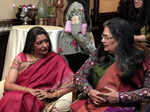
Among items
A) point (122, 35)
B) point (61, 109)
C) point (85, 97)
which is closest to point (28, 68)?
point (61, 109)

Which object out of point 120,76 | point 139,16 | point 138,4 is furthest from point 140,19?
point 120,76

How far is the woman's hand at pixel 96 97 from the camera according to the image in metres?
1.50

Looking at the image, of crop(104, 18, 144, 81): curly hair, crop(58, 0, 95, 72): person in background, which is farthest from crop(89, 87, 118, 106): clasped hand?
crop(58, 0, 95, 72): person in background

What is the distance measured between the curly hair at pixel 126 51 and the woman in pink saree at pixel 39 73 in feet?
2.28

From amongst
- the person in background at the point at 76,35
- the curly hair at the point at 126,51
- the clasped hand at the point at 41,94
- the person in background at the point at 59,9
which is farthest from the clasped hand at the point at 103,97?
the person in background at the point at 59,9

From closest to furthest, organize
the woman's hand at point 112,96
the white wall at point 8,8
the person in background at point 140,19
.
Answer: the woman's hand at point 112,96 < the person in background at point 140,19 < the white wall at point 8,8

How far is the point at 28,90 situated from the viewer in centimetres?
195

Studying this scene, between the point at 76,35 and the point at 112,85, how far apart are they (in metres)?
1.11

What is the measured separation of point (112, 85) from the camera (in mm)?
1524

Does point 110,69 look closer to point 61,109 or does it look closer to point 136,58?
point 136,58

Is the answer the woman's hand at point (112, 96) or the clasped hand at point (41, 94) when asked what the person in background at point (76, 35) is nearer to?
the clasped hand at point (41, 94)

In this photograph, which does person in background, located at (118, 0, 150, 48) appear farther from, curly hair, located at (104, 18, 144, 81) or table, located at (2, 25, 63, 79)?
table, located at (2, 25, 63, 79)

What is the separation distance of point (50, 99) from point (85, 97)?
402 mm

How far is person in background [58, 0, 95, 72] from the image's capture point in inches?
97.3
